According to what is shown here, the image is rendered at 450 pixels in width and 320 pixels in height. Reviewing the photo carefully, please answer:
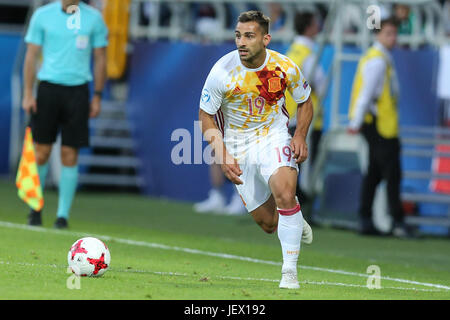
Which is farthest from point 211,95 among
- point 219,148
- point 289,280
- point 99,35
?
point 99,35

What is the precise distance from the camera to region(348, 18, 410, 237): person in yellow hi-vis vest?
13.5 meters

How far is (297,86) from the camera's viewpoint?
8594mm

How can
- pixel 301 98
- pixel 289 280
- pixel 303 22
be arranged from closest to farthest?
pixel 289 280, pixel 301 98, pixel 303 22

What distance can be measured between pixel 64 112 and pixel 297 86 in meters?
4.34

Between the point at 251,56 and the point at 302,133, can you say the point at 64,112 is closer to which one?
the point at 251,56

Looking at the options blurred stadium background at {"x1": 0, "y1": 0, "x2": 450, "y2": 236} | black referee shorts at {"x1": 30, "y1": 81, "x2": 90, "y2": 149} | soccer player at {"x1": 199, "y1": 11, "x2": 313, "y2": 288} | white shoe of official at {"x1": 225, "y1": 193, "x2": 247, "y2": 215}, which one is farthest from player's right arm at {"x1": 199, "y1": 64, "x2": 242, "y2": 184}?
white shoe of official at {"x1": 225, "y1": 193, "x2": 247, "y2": 215}

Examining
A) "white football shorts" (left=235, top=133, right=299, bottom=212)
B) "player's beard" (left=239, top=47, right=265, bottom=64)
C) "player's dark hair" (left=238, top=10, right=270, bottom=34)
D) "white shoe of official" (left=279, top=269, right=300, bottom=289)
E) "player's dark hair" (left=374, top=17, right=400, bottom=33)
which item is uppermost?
"player's dark hair" (left=374, top=17, right=400, bottom=33)

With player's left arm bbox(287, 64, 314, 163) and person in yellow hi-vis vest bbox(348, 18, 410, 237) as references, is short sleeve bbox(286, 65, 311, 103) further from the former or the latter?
person in yellow hi-vis vest bbox(348, 18, 410, 237)

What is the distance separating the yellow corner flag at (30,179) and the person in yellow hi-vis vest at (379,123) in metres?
3.77

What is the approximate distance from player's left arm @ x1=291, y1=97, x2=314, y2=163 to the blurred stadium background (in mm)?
5665

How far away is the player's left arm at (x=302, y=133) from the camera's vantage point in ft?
27.1

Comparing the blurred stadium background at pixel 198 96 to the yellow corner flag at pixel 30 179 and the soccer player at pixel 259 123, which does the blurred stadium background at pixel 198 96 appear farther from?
the soccer player at pixel 259 123

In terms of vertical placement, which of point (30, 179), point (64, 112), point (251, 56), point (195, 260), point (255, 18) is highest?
point (255, 18)
